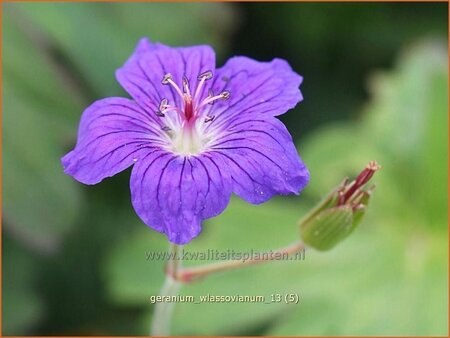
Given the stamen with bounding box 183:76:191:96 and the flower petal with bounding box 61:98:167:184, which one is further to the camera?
the stamen with bounding box 183:76:191:96

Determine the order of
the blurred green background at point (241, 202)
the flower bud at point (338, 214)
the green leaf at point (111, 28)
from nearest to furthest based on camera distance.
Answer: the flower bud at point (338, 214) < the blurred green background at point (241, 202) < the green leaf at point (111, 28)

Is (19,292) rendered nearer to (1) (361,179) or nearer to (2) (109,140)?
(2) (109,140)

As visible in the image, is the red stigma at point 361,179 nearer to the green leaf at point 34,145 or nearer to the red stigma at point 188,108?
the red stigma at point 188,108

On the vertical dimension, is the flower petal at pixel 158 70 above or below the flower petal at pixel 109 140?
above

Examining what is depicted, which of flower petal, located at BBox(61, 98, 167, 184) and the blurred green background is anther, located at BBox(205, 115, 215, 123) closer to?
flower petal, located at BBox(61, 98, 167, 184)

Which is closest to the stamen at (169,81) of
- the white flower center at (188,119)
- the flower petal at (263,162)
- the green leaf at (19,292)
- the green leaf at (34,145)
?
the white flower center at (188,119)

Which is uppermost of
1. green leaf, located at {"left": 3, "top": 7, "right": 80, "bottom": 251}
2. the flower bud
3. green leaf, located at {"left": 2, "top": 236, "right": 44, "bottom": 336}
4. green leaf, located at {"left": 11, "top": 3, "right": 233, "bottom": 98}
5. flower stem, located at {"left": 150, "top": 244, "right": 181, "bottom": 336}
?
green leaf, located at {"left": 11, "top": 3, "right": 233, "bottom": 98}

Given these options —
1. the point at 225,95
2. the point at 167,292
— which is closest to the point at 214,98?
the point at 225,95

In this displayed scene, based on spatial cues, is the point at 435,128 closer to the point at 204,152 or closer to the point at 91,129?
the point at 204,152

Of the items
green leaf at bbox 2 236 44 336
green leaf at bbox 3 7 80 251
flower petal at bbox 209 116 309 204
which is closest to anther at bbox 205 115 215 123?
flower petal at bbox 209 116 309 204
